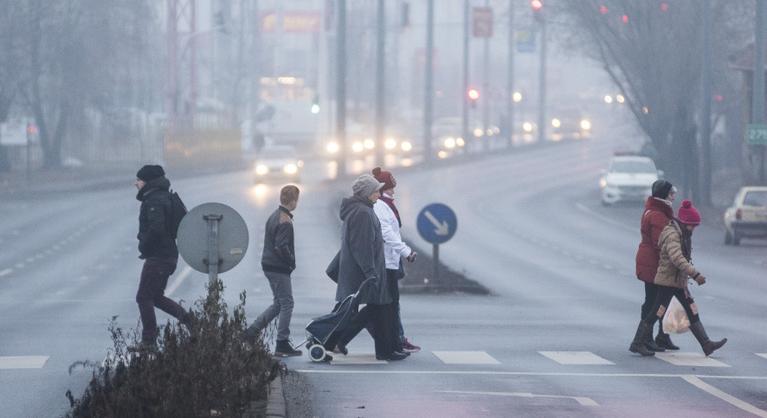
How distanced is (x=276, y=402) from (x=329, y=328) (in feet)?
12.4

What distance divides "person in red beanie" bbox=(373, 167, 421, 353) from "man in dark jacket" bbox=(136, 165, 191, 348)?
1899 millimetres

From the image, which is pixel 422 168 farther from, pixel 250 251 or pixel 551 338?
pixel 551 338

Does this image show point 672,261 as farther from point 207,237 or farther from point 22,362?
point 22,362

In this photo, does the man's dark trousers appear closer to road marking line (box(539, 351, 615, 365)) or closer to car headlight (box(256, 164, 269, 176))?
road marking line (box(539, 351, 615, 365))

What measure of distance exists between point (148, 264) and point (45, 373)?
5.04ft

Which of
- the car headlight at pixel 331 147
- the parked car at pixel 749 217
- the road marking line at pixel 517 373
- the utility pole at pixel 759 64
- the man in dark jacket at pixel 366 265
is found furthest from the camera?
the car headlight at pixel 331 147

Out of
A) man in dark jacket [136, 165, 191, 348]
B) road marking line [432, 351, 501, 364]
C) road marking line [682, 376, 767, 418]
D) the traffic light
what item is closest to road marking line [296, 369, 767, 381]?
road marking line [682, 376, 767, 418]

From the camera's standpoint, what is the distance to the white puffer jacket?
1535cm

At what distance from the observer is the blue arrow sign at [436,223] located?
25500 mm

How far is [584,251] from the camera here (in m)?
38.6

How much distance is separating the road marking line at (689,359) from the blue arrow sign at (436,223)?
942 centimetres

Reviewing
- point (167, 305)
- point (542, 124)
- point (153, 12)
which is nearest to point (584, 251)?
point (167, 305)

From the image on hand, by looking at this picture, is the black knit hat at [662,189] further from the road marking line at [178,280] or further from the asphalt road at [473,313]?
the road marking line at [178,280]

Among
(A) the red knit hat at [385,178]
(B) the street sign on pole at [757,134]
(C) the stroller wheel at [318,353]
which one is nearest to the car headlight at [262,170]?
(B) the street sign on pole at [757,134]
